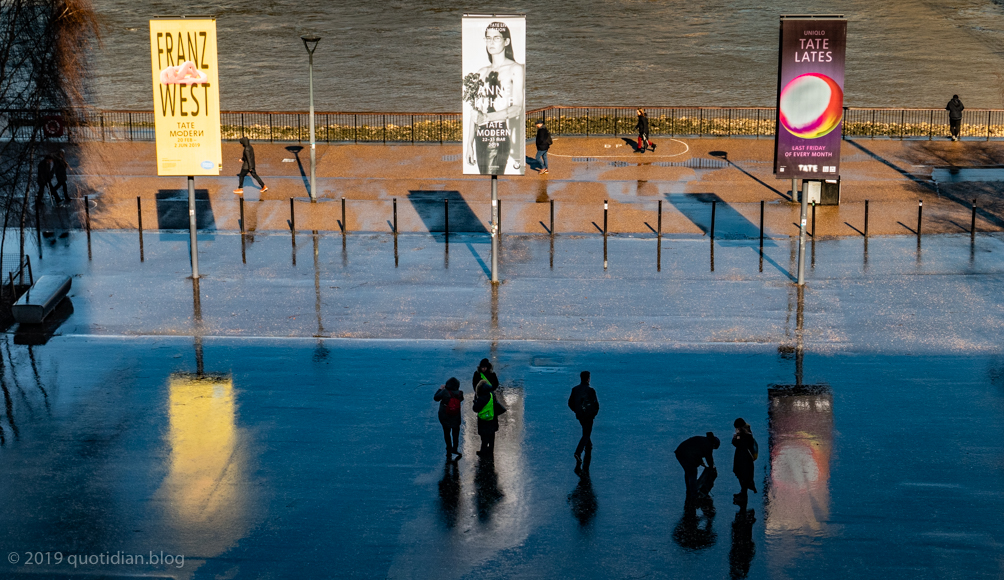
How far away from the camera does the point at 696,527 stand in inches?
531

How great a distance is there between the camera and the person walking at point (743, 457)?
1380 cm

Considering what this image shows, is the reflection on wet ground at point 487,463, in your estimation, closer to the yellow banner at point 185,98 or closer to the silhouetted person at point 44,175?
the yellow banner at point 185,98

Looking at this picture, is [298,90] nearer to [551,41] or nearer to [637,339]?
[551,41]

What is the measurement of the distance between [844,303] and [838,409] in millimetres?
6176

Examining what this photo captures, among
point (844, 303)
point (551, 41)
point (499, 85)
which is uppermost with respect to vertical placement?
point (551, 41)

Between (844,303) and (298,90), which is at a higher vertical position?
(298,90)

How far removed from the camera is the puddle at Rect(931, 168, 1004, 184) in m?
33.2

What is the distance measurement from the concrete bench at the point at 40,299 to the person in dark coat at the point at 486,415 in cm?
1110

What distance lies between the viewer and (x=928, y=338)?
2062 centimetres

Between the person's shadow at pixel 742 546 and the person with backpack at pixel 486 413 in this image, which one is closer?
the person's shadow at pixel 742 546

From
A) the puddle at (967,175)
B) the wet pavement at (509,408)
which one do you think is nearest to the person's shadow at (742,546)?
the wet pavement at (509,408)

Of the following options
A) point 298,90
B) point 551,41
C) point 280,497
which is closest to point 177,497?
point 280,497

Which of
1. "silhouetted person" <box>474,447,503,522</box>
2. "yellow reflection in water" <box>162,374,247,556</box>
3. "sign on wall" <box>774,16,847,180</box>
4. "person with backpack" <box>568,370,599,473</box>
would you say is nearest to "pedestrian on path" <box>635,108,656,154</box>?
"sign on wall" <box>774,16,847,180</box>

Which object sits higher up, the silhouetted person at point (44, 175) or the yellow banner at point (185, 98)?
the yellow banner at point (185, 98)
